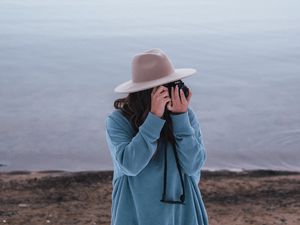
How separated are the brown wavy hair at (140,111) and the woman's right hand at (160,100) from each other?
6 centimetres

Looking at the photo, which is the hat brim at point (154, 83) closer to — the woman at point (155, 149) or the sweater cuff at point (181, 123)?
the woman at point (155, 149)

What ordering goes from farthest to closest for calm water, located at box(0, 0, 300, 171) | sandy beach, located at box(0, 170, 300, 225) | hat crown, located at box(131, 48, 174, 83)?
1. calm water, located at box(0, 0, 300, 171)
2. sandy beach, located at box(0, 170, 300, 225)
3. hat crown, located at box(131, 48, 174, 83)

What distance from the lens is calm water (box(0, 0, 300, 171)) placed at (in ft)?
29.8

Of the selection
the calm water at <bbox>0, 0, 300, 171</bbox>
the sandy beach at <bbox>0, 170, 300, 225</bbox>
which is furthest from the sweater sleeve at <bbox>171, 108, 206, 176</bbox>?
the calm water at <bbox>0, 0, 300, 171</bbox>

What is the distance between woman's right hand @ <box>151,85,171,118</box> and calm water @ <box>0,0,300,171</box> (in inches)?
234

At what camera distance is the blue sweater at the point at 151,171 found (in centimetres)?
250

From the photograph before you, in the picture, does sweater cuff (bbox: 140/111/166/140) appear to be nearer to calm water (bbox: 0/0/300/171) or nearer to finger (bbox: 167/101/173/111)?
finger (bbox: 167/101/173/111)

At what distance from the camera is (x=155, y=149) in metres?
2.51

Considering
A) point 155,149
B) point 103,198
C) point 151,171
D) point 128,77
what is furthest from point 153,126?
point 128,77

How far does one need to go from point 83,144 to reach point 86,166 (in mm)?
921

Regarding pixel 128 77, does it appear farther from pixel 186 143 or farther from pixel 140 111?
pixel 186 143

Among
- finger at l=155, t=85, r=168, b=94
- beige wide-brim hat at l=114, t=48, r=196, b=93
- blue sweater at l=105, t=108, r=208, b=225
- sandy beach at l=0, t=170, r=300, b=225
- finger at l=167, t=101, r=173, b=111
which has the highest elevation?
beige wide-brim hat at l=114, t=48, r=196, b=93

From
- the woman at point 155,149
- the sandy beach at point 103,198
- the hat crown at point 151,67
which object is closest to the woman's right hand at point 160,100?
the woman at point 155,149

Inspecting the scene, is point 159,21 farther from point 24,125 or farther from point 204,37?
point 24,125
